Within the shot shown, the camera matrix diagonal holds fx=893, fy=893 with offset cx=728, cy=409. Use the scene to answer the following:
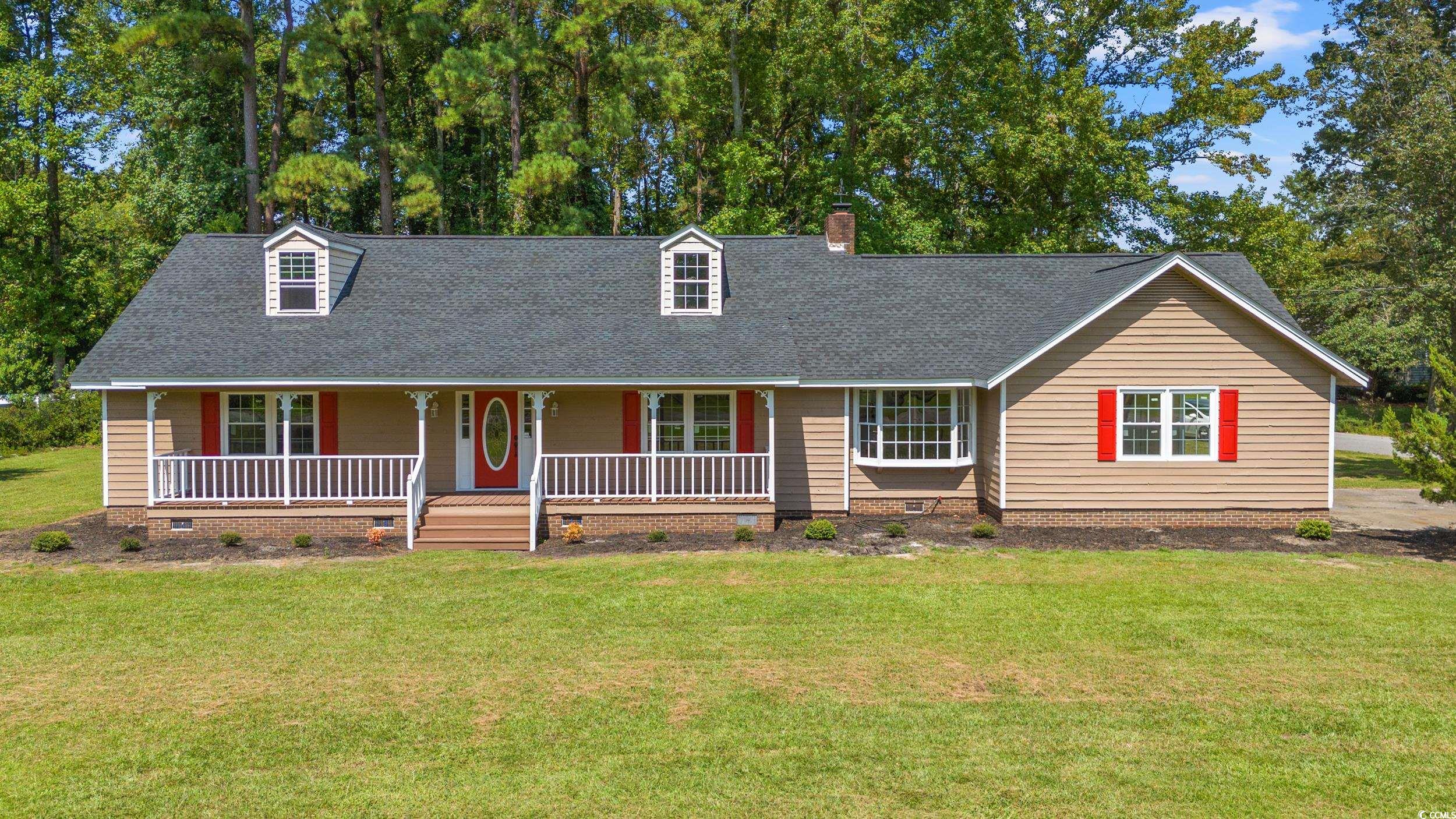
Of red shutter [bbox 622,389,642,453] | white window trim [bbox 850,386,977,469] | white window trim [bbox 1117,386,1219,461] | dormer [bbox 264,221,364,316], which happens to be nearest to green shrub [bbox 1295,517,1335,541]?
white window trim [bbox 1117,386,1219,461]

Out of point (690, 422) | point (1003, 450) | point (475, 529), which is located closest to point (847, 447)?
point (1003, 450)

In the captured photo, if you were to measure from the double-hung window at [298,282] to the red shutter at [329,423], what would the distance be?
1.88 m

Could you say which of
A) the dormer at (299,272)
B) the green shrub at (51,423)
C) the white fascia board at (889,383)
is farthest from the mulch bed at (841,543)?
the green shrub at (51,423)

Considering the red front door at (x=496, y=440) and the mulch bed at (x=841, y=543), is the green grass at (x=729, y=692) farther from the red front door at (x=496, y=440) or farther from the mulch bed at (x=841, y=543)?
the red front door at (x=496, y=440)

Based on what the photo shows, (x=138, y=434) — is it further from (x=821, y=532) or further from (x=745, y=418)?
(x=821, y=532)

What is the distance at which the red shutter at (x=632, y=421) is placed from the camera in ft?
58.2

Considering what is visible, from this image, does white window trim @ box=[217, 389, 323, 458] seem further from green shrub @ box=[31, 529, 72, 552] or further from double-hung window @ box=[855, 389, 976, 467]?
double-hung window @ box=[855, 389, 976, 467]

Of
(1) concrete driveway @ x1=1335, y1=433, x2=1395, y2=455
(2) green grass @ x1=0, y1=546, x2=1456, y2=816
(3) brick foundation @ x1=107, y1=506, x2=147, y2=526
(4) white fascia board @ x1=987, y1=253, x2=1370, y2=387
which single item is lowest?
(2) green grass @ x1=0, y1=546, x2=1456, y2=816

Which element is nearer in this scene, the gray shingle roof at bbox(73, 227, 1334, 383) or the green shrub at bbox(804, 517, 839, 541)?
the green shrub at bbox(804, 517, 839, 541)

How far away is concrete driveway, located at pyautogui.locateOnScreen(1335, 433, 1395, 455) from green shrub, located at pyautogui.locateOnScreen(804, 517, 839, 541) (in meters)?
25.5

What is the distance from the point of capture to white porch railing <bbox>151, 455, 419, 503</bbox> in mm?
16250

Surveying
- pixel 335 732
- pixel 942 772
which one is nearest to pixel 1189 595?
pixel 942 772

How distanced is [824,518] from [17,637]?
1253 centimetres

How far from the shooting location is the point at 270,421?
17.6 meters
